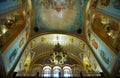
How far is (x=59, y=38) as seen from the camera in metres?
16.7

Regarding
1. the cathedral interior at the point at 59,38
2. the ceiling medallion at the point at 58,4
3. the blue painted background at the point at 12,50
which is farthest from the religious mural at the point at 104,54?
the blue painted background at the point at 12,50

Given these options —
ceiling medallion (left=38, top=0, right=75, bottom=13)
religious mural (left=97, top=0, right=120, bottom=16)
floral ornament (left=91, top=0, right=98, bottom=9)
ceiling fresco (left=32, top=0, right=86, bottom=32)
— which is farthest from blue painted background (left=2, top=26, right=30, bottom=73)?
religious mural (left=97, top=0, right=120, bottom=16)

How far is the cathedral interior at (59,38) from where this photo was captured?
427 inches

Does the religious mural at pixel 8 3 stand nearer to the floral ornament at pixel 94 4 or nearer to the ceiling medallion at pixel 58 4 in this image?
the ceiling medallion at pixel 58 4

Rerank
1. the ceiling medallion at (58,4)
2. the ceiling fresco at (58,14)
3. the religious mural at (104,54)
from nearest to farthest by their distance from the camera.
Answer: the religious mural at (104,54) < the ceiling medallion at (58,4) < the ceiling fresco at (58,14)

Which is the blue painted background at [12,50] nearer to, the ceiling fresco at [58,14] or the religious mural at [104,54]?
the ceiling fresco at [58,14]

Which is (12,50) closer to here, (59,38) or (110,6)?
(59,38)

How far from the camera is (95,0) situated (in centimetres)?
1329

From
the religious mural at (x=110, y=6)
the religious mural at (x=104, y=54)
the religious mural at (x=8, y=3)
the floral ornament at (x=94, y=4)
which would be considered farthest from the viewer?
the floral ornament at (x=94, y=4)

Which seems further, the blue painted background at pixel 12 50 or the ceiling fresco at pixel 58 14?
the ceiling fresco at pixel 58 14

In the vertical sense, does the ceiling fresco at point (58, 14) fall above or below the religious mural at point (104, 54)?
above

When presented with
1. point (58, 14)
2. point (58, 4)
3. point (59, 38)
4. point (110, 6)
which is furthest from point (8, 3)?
point (59, 38)

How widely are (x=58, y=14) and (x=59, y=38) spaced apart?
2641mm

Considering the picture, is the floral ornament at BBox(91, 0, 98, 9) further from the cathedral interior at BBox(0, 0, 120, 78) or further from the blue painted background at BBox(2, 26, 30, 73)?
the blue painted background at BBox(2, 26, 30, 73)
